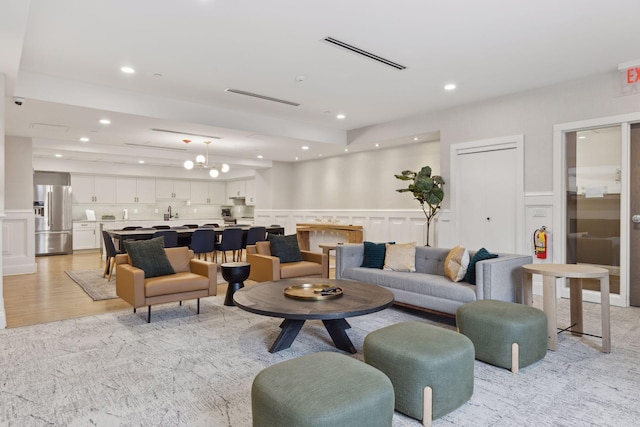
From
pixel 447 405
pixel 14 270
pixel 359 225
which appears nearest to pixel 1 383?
pixel 447 405

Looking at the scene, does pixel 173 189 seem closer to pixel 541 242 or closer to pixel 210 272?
pixel 210 272

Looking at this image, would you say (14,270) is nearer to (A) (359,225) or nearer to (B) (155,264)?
(B) (155,264)

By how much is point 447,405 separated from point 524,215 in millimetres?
3992

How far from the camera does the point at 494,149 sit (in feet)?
18.6

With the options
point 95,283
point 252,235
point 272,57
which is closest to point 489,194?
point 272,57

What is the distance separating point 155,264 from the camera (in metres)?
4.32

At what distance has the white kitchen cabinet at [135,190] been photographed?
37.9 feet

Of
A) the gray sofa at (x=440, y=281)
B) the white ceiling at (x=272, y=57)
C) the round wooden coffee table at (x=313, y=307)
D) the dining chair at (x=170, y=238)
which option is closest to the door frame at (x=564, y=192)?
the white ceiling at (x=272, y=57)

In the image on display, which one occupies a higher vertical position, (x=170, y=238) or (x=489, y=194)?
(x=489, y=194)

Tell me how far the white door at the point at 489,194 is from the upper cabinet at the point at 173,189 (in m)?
9.51

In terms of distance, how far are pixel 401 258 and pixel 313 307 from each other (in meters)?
2.01

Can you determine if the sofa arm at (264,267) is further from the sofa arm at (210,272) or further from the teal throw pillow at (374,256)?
the teal throw pillow at (374,256)

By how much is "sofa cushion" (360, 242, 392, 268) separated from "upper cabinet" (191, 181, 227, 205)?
9586 mm

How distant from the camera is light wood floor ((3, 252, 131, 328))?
4277 mm
